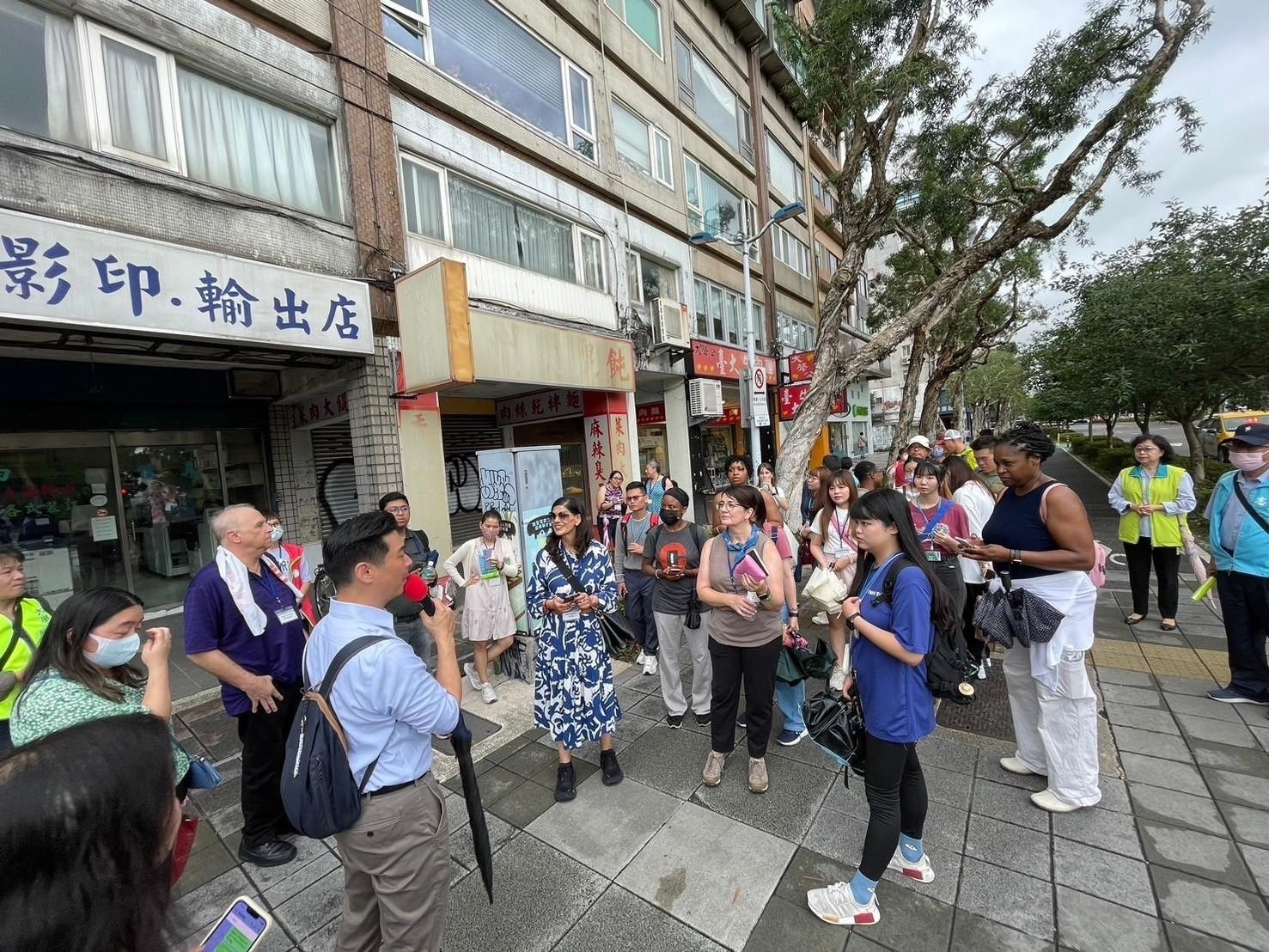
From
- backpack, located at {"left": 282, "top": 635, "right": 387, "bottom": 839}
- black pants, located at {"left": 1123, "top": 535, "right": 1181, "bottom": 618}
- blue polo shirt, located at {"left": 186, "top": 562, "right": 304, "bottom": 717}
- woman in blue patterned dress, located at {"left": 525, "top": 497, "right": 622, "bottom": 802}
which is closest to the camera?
backpack, located at {"left": 282, "top": 635, "right": 387, "bottom": 839}

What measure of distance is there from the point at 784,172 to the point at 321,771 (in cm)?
2171

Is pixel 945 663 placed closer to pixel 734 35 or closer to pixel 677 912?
pixel 677 912

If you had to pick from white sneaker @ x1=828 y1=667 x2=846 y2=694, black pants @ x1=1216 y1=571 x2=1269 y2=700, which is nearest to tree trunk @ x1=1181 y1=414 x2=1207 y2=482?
black pants @ x1=1216 y1=571 x2=1269 y2=700

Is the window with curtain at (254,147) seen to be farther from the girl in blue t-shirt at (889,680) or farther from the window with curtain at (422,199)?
the girl in blue t-shirt at (889,680)

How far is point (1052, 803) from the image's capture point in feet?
9.39

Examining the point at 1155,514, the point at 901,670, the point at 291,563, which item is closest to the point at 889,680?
the point at 901,670

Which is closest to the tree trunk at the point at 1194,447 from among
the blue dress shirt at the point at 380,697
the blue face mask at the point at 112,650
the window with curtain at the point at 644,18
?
the window with curtain at the point at 644,18

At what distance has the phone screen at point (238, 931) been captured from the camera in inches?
54.6

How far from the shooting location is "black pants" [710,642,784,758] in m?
3.20

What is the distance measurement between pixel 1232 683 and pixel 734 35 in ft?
61.1

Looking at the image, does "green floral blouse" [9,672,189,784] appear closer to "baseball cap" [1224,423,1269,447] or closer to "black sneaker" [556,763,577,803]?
"black sneaker" [556,763,577,803]

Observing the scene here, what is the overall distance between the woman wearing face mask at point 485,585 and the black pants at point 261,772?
1835 mm

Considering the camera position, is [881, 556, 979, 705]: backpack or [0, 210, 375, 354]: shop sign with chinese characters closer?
[881, 556, 979, 705]: backpack

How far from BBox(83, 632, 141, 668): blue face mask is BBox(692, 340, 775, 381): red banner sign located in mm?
10602
